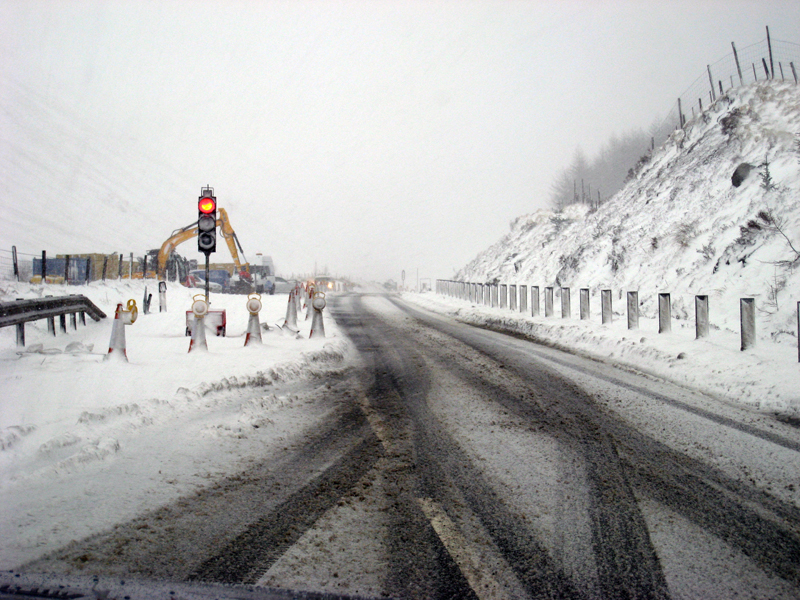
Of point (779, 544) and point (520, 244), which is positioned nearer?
point (779, 544)

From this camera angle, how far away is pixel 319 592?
92.2 inches

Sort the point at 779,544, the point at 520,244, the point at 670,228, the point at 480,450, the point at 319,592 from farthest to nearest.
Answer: the point at 520,244, the point at 670,228, the point at 480,450, the point at 779,544, the point at 319,592

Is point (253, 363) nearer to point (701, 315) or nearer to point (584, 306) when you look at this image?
point (701, 315)

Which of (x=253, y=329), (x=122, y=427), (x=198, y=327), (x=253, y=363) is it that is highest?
(x=198, y=327)

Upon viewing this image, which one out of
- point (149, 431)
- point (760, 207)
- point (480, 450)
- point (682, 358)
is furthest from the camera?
point (760, 207)

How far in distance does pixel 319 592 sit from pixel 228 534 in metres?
0.86

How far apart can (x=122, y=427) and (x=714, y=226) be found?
2117 centimetres

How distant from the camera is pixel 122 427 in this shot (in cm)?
479

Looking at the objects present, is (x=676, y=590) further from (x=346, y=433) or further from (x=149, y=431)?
(x=149, y=431)

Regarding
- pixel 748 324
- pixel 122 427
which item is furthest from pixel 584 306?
pixel 122 427

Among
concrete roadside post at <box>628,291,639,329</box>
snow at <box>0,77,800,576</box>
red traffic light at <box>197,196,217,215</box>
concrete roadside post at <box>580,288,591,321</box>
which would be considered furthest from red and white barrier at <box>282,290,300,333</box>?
concrete roadside post at <box>628,291,639,329</box>

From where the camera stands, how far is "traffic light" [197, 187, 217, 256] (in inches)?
403

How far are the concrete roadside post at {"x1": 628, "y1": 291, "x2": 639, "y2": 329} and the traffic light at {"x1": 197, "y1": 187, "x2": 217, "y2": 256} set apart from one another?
9.57m

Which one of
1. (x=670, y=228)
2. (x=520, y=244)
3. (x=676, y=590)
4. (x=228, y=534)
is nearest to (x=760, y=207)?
(x=670, y=228)
